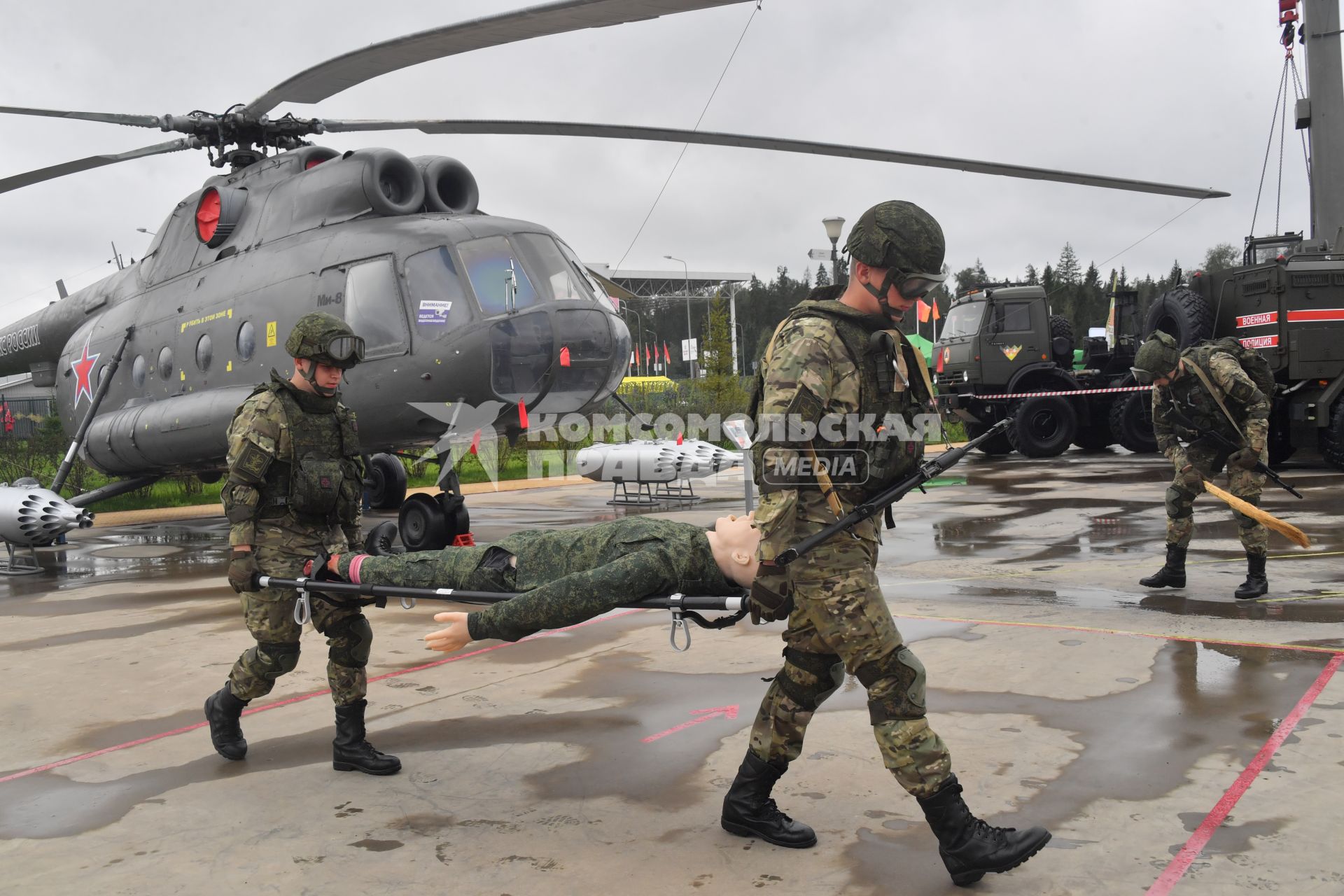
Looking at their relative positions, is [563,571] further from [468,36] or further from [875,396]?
[468,36]

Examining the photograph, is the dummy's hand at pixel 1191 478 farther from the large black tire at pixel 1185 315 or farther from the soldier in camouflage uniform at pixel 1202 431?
the large black tire at pixel 1185 315

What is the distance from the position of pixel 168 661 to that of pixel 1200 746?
17.7 feet

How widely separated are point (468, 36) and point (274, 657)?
464 cm

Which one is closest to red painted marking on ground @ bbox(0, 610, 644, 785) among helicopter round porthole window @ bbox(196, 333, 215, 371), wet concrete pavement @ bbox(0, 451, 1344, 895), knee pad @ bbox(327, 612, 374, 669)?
wet concrete pavement @ bbox(0, 451, 1344, 895)

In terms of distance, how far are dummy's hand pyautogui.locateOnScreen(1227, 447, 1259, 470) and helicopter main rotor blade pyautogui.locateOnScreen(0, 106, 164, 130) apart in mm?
9686

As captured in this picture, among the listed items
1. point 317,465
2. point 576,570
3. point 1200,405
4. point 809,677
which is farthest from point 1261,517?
point 317,465

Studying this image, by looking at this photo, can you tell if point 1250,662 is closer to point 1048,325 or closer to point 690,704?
point 690,704

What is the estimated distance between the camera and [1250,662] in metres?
5.15

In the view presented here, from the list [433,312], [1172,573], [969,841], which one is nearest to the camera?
[969,841]

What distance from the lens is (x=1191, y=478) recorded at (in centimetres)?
707

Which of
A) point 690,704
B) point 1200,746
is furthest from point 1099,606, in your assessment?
point 690,704

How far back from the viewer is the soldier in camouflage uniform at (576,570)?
3359 millimetres

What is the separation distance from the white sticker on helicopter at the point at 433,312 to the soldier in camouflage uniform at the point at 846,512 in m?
5.77

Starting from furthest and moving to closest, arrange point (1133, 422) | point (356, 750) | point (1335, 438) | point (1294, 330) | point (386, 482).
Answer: point (1133, 422)
point (1294, 330)
point (1335, 438)
point (386, 482)
point (356, 750)
